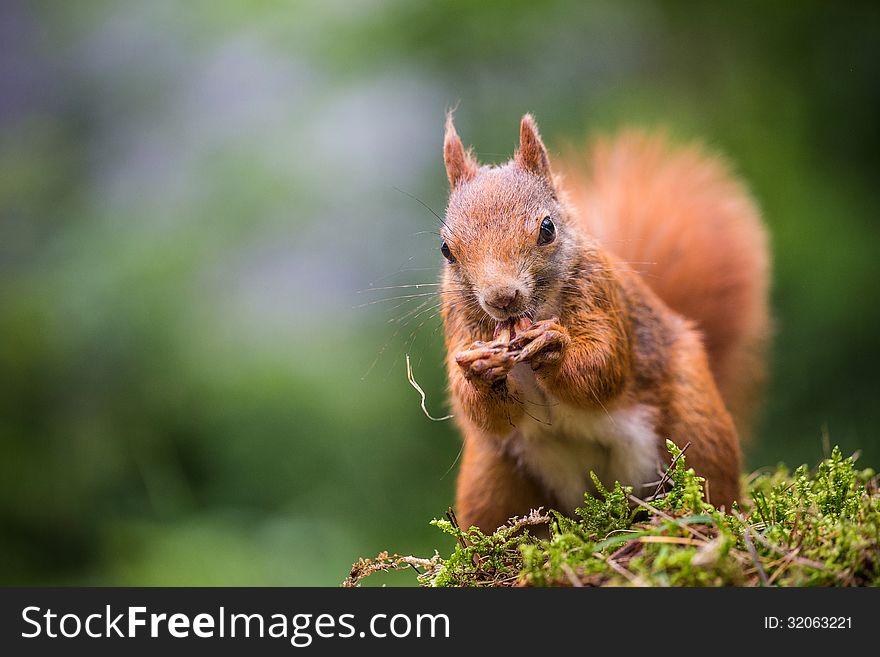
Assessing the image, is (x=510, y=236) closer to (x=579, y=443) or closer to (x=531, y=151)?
(x=531, y=151)

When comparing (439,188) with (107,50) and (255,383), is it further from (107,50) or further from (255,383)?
(107,50)

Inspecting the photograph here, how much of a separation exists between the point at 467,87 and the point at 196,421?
220 centimetres

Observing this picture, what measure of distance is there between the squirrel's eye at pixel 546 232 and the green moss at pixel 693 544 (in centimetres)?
58

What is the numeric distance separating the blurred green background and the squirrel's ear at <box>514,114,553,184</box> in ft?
5.70

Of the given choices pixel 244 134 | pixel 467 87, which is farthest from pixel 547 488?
pixel 244 134

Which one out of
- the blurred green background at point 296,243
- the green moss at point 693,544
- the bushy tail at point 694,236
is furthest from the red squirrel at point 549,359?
the blurred green background at point 296,243

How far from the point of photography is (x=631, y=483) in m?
2.08

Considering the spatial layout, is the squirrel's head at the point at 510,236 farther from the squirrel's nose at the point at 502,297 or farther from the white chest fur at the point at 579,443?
the white chest fur at the point at 579,443

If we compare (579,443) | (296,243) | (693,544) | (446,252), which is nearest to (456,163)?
(446,252)

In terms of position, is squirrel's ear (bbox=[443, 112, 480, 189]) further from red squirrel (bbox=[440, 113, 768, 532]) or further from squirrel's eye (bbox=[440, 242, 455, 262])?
squirrel's eye (bbox=[440, 242, 455, 262])

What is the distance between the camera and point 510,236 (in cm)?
188

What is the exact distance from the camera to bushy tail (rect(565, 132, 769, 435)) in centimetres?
268

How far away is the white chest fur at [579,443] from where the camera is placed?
202 cm

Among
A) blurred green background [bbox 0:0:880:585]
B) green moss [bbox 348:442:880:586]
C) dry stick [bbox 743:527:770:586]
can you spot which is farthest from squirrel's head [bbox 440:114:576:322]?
blurred green background [bbox 0:0:880:585]
